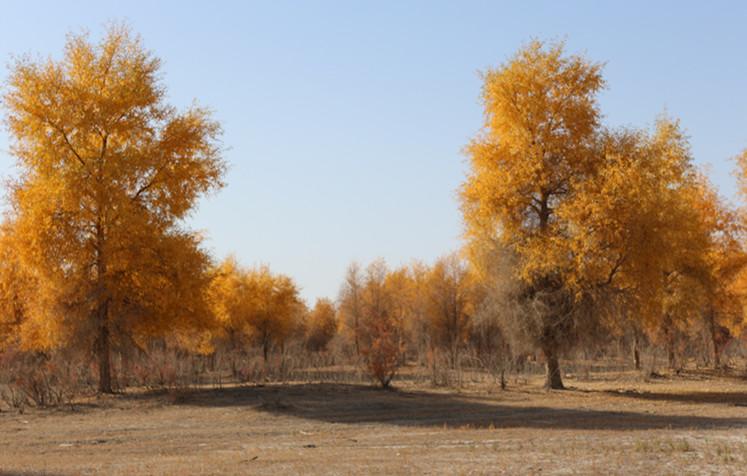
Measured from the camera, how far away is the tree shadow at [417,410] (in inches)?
739

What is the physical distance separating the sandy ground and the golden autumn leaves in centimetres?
313

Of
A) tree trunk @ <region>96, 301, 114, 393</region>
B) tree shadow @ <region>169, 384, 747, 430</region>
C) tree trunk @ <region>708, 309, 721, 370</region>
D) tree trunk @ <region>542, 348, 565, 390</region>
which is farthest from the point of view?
tree trunk @ <region>708, 309, 721, 370</region>

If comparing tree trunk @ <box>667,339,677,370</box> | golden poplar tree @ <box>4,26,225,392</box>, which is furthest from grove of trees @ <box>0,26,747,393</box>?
tree trunk @ <box>667,339,677,370</box>

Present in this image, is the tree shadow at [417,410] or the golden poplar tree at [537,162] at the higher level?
the golden poplar tree at [537,162]

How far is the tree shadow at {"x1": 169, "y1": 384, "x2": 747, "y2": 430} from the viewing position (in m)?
18.8

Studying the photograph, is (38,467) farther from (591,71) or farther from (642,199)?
(591,71)

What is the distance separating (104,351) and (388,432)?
42.3 ft

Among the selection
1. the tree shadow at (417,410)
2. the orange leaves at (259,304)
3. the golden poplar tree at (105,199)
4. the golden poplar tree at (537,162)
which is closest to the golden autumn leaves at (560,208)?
the golden poplar tree at (537,162)

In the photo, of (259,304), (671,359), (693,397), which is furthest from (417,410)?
(259,304)

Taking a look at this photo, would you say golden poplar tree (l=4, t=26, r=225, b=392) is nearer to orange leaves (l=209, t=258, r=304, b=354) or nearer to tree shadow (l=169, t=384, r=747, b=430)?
tree shadow (l=169, t=384, r=747, b=430)

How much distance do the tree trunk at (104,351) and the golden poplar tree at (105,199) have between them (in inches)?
1.3

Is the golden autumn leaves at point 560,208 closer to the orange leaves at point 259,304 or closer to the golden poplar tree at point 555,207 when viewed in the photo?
the golden poplar tree at point 555,207

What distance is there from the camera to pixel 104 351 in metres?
26.6

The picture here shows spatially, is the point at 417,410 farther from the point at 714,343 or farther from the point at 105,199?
the point at 714,343
